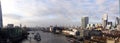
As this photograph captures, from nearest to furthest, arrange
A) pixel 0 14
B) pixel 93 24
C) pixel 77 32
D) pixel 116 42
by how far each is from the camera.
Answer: pixel 116 42, pixel 0 14, pixel 77 32, pixel 93 24

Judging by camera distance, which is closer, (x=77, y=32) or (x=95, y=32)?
(x=95, y=32)

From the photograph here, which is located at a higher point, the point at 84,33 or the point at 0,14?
the point at 0,14

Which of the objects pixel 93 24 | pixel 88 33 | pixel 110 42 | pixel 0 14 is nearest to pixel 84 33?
pixel 88 33

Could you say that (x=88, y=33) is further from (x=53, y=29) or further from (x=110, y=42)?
(x=53, y=29)

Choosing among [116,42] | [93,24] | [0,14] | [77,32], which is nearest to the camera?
[116,42]

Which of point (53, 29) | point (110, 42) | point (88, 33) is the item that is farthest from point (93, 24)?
point (110, 42)

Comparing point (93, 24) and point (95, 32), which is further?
point (93, 24)

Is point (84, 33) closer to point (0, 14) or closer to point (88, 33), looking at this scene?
point (88, 33)

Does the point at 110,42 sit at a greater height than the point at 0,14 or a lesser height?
lesser

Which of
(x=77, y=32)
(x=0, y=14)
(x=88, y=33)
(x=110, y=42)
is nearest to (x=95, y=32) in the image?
(x=88, y=33)
